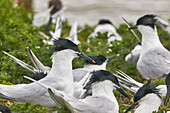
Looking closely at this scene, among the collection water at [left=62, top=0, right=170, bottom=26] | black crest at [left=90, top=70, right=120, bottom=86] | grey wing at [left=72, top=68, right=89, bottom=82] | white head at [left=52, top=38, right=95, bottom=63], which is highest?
white head at [left=52, top=38, right=95, bottom=63]

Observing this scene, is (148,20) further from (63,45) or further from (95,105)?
(95,105)

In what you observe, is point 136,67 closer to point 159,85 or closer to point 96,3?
point 159,85

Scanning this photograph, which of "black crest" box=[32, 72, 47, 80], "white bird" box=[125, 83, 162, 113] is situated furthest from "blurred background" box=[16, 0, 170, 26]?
"white bird" box=[125, 83, 162, 113]

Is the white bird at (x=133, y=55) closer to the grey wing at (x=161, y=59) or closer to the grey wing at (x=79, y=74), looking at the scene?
the grey wing at (x=161, y=59)

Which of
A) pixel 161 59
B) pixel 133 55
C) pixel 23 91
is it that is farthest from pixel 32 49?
pixel 161 59

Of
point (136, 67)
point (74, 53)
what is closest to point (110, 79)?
point (74, 53)

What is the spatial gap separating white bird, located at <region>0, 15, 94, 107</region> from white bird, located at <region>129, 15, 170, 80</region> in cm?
→ 151

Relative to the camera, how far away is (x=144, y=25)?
5.55m

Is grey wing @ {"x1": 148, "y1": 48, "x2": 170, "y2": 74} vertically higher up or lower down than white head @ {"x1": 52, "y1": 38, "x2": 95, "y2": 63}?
lower down

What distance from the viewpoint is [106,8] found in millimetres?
16906

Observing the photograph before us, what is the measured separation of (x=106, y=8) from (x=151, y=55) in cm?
1176

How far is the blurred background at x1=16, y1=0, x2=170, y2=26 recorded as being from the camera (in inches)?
577

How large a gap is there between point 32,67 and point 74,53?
2.62ft

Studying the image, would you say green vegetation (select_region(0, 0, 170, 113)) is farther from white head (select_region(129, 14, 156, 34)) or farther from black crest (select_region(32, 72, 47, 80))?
white head (select_region(129, 14, 156, 34))
